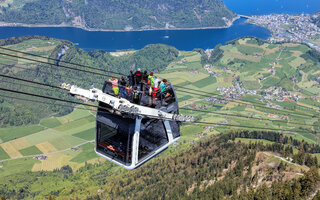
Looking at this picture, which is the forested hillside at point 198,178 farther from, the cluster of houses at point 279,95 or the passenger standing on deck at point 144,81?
the cluster of houses at point 279,95

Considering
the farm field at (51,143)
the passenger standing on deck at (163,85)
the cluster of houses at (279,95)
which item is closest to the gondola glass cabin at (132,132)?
the passenger standing on deck at (163,85)

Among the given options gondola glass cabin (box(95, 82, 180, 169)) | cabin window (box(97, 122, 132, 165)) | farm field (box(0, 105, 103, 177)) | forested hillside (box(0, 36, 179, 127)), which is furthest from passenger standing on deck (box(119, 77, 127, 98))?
forested hillside (box(0, 36, 179, 127))

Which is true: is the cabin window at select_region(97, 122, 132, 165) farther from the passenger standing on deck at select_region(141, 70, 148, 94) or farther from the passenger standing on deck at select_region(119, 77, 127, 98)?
the passenger standing on deck at select_region(141, 70, 148, 94)

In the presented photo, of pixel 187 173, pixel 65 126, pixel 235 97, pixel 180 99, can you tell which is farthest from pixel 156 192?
pixel 235 97

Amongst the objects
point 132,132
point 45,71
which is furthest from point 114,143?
point 45,71

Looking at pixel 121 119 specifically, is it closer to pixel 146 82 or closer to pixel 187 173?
pixel 146 82

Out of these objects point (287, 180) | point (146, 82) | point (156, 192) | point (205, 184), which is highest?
point (146, 82)
